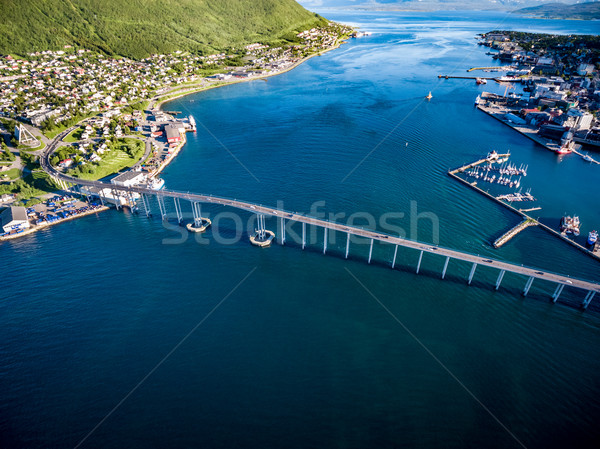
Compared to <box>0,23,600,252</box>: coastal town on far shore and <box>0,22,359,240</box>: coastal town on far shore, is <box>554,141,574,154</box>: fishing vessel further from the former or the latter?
<box>0,22,359,240</box>: coastal town on far shore

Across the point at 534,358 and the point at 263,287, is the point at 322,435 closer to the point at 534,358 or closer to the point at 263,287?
the point at 263,287

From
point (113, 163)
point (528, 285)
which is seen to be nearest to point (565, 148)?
point (528, 285)

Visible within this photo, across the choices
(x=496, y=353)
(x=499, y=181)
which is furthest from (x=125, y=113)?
(x=496, y=353)

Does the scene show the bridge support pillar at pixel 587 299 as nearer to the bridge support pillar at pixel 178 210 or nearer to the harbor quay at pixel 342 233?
the harbor quay at pixel 342 233

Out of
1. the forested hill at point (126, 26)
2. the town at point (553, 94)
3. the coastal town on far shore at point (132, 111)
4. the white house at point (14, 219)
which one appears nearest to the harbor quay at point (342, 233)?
Answer: the coastal town on far shore at point (132, 111)

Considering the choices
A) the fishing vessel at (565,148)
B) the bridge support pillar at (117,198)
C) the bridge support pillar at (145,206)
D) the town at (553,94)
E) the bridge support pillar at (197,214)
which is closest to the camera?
the bridge support pillar at (197,214)

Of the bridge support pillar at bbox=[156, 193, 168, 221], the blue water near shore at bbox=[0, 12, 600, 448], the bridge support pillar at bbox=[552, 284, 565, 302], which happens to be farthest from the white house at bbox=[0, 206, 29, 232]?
the bridge support pillar at bbox=[552, 284, 565, 302]
